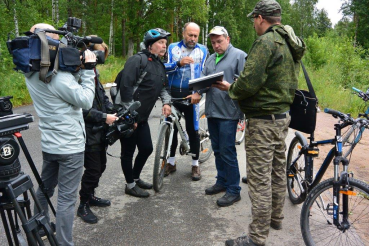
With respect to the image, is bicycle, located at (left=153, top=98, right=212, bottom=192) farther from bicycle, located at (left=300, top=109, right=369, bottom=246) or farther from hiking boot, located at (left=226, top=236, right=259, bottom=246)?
bicycle, located at (left=300, top=109, right=369, bottom=246)

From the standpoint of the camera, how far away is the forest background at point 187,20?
11789mm

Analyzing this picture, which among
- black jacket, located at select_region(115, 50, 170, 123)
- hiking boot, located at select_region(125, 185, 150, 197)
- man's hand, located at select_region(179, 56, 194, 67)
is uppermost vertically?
man's hand, located at select_region(179, 56, 194, 67)

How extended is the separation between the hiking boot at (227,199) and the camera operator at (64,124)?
6.00ft

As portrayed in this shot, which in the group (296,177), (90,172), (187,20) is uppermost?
(187,20)

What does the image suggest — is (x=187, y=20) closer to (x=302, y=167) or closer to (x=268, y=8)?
(x=302, y=167)

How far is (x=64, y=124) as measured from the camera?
2.48 metres

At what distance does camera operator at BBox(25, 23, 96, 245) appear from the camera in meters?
2.38

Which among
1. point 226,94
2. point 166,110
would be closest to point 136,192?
point 166,110

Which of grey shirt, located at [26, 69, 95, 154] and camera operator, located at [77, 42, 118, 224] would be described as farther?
camera operator, located at [77, 42, 118, 224]

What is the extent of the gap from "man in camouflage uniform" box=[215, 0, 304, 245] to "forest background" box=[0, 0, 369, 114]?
6.30 ft

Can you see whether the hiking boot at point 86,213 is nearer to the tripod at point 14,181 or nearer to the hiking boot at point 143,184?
the hiking boot at point 143,184

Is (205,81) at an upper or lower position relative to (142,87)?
upper

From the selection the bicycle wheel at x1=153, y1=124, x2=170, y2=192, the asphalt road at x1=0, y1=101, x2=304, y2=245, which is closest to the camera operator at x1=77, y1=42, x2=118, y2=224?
the asphalt road at x1=0, y1=101, x2=304, y2=245

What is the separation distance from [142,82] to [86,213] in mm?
1634
